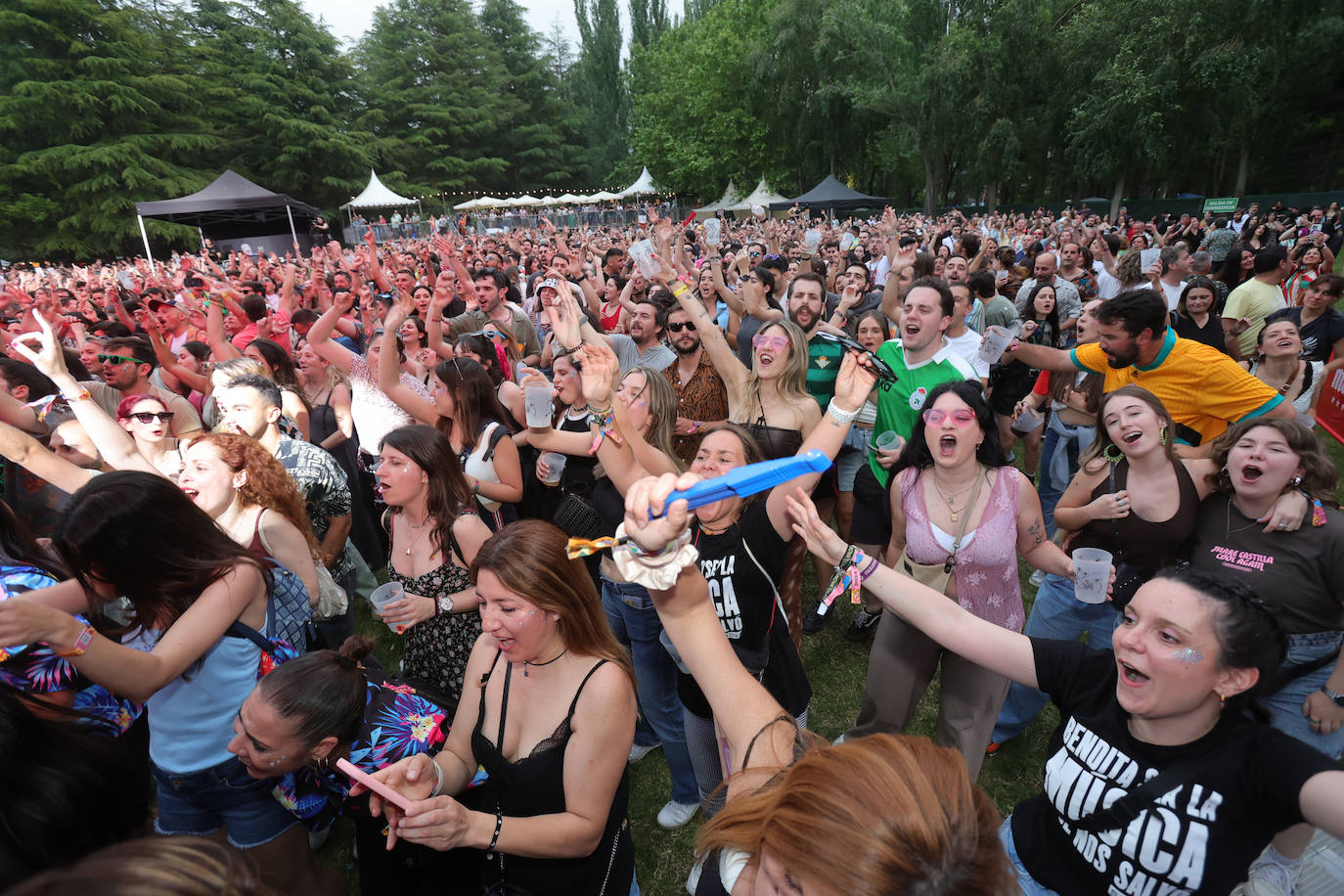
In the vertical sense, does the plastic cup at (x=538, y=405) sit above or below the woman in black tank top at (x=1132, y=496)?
above

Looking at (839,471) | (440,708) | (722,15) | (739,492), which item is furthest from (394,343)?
(722,15)

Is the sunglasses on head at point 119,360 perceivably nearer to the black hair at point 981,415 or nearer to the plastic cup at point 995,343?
the black hair at point 981,415

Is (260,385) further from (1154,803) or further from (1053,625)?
(1053,625)

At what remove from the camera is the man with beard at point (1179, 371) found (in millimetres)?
3326

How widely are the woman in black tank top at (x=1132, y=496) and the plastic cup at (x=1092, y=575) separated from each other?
24cm

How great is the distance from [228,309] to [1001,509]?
757 cm

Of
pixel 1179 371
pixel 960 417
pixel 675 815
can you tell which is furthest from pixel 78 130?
pixel 1179 371

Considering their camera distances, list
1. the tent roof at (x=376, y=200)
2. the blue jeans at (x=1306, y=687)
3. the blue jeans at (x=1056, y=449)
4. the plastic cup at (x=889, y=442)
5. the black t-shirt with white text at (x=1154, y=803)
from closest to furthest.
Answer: the black t-shirt with white text at (x=1154, y=803)
the blue jeans at (x=1306, y=687)
the plastic cup at (x=889, y=442)
the blue jeans at (x=1056, y=449)
the tent roof at (x=376, y=200)

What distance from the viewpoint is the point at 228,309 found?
22.2 ft

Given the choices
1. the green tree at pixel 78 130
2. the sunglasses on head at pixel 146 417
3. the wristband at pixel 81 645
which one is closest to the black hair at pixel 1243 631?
the wristband at pixel 81 645

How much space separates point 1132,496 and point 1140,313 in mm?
1290

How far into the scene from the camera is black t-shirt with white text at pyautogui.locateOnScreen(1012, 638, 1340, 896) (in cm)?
149

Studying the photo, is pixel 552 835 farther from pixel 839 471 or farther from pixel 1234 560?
pixel 839 471

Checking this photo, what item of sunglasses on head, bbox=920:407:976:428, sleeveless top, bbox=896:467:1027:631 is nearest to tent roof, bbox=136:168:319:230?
sunglasses on head, bbox=920:407:976:428
